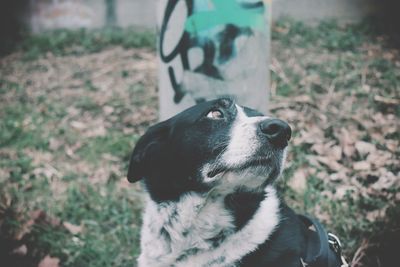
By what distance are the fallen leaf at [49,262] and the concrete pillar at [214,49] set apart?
4.27 ft

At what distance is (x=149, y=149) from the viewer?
2422 mm

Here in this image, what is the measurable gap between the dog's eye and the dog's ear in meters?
0.30

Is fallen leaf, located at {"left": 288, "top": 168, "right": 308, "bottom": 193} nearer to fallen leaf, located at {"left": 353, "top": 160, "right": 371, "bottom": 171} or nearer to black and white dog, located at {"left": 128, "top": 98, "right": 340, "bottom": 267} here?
fallen leaf, located at {"left": 353, "top": 160, "right": 371, "bottom": 171}

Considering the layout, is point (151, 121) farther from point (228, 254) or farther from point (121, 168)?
point (228, 254)

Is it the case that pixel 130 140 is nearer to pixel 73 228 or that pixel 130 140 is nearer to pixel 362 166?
pixel 73 228

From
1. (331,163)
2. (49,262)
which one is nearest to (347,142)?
(331,163)

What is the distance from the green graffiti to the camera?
2.70 metres

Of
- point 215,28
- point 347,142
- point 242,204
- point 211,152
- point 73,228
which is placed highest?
point 215,28

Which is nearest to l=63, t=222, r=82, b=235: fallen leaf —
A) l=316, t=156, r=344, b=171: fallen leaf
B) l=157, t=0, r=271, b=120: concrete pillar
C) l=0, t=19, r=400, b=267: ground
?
l=0, t=19, r=400, b=267: ground

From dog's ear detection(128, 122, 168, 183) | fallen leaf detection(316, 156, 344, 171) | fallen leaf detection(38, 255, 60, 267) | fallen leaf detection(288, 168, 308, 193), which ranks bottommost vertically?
fallen leaf detection(38, 255, 60, 267)

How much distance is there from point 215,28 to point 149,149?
0.90 m

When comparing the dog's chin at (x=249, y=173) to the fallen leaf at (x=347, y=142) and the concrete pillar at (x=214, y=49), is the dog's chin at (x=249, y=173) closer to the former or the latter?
the concrete pillar at (x=214, y=49)

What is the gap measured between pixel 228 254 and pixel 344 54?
4571mm

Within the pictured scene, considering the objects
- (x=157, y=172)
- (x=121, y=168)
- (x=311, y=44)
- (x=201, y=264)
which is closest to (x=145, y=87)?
(x=121, y=168)
